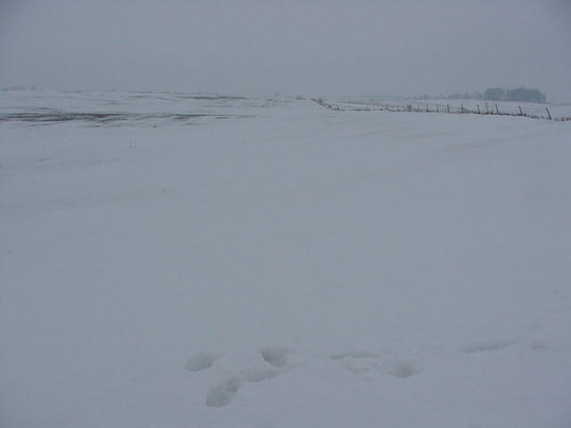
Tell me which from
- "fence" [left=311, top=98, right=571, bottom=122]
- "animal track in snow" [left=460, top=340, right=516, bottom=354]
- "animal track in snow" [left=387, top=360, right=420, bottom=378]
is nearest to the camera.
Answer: "animal track in snow" [left=387, top=360, right=420, bottom=378]

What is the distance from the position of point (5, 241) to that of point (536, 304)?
214 inches

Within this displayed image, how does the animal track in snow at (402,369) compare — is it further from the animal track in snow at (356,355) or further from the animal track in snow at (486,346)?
the animal track in snow at (486,346)

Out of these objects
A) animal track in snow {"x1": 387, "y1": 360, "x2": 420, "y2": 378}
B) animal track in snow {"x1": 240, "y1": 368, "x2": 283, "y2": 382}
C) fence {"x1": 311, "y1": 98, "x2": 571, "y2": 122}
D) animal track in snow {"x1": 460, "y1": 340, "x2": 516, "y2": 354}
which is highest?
fence {"x1": 311, "y1": 98, "x2": 571, "y2": 122}

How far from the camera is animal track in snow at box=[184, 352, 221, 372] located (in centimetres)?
228

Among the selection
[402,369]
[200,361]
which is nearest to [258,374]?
[200,361]

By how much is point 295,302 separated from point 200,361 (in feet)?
2.83

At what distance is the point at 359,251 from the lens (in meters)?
3.57

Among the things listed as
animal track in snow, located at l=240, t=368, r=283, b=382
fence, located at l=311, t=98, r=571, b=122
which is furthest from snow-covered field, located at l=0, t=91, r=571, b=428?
fence, located at l=311, t=98, r=571, b=122

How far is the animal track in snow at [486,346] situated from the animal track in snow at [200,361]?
1.66 metres

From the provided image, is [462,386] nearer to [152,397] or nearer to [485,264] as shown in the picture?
[485,264]

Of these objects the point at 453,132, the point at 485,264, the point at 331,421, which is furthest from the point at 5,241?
the point at 453,132

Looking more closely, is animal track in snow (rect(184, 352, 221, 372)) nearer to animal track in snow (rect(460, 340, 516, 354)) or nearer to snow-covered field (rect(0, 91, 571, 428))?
snow-covered field (rect(0, 91, 571, 428))

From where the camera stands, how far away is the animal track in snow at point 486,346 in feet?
7.43

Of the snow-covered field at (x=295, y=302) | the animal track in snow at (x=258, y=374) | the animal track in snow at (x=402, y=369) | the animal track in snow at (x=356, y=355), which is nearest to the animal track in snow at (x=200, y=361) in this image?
the snow-covered field at (x=295, y=302)
